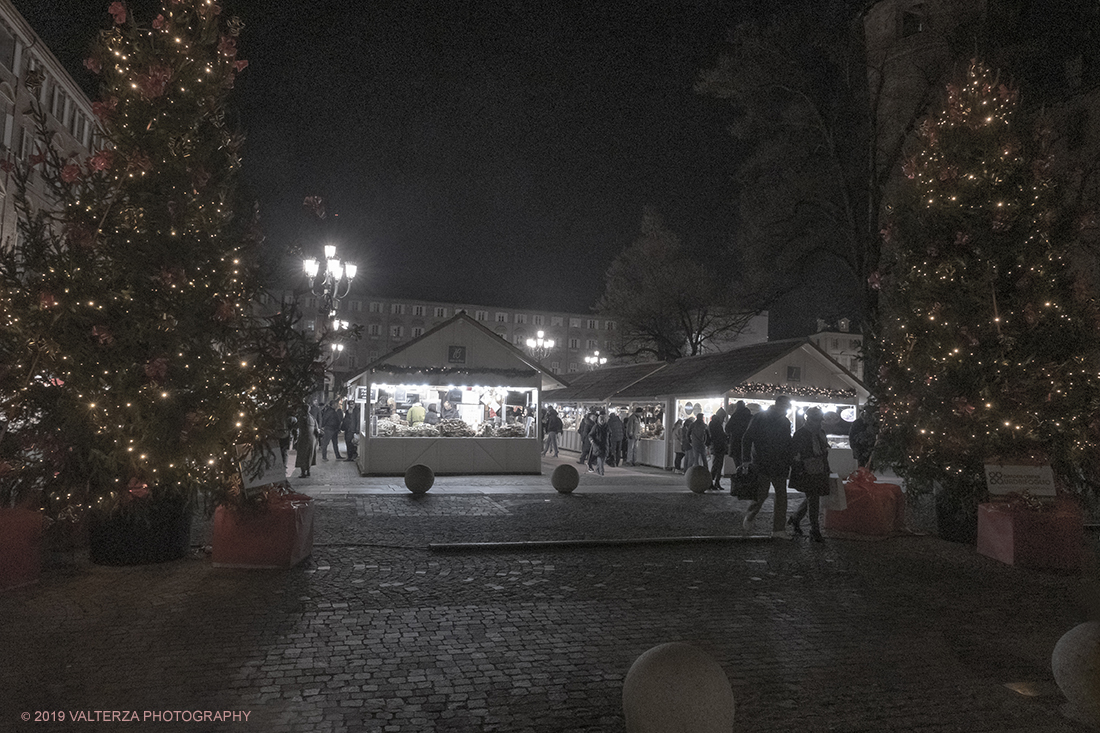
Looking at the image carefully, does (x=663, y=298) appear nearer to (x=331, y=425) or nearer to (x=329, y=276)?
(x=331, y=425)

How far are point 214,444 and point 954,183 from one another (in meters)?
10.5

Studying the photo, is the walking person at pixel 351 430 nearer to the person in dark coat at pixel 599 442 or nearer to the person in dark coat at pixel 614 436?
the person in dark coat at pixel 599 442

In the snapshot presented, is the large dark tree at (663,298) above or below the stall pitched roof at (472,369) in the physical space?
above

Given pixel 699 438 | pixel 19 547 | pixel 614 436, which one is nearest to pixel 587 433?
pixel 614 436

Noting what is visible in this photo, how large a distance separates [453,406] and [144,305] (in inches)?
495

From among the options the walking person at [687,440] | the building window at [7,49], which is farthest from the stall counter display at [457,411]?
the building window at [7,49]

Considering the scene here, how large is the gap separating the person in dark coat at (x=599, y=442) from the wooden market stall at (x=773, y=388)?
252 centimetres

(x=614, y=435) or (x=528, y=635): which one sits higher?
(x=614, y=435)

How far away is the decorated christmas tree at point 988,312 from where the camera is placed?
10.3m

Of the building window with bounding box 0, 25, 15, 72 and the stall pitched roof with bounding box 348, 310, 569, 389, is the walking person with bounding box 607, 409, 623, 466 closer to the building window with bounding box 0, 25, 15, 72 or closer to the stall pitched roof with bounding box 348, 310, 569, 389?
the stall pitched roof with bounding box 348, 310, 569, 389

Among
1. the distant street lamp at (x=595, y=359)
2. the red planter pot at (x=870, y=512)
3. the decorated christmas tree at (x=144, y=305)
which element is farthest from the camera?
the distant street lamp at (x=595, y=359)

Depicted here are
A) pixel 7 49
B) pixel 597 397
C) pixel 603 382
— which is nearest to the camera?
pixel 597 397

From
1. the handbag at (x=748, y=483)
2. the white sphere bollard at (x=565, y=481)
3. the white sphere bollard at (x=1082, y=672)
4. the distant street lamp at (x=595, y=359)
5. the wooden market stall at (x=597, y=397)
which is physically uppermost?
the distant street lamp at (x=595, y=359)

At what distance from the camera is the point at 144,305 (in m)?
7.96
